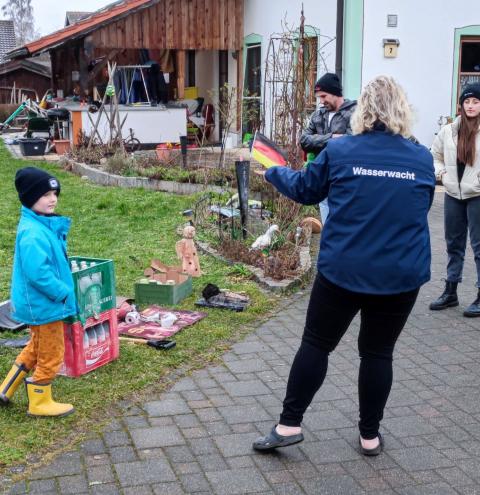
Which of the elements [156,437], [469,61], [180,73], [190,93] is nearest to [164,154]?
[180,73]

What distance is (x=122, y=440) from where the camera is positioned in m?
4.10

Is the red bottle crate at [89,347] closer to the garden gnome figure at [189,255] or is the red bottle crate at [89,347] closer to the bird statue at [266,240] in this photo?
the garden gnome figure at [189,255]

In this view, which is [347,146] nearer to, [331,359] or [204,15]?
[331,359]

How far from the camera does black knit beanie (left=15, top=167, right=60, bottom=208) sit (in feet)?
13.5

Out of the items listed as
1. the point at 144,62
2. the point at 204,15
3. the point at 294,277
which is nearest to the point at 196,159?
the point at 204,15

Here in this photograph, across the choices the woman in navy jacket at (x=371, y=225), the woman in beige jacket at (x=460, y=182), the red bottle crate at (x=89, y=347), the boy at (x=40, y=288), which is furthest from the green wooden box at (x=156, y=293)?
the woman in navy jacket at (x=371, y=225)

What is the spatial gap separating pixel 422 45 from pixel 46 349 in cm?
1138

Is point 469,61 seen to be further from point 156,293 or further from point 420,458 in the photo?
point 420,458

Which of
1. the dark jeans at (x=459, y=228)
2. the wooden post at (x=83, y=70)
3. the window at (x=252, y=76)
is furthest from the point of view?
the wooden post at (x=83, y=70)

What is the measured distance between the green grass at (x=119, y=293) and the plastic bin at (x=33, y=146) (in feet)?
16.1

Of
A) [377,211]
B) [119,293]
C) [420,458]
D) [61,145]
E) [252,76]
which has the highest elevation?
[252,76]

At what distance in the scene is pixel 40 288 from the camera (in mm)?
4129

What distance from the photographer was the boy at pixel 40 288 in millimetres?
4113

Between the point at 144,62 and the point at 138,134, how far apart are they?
11.2 ft
